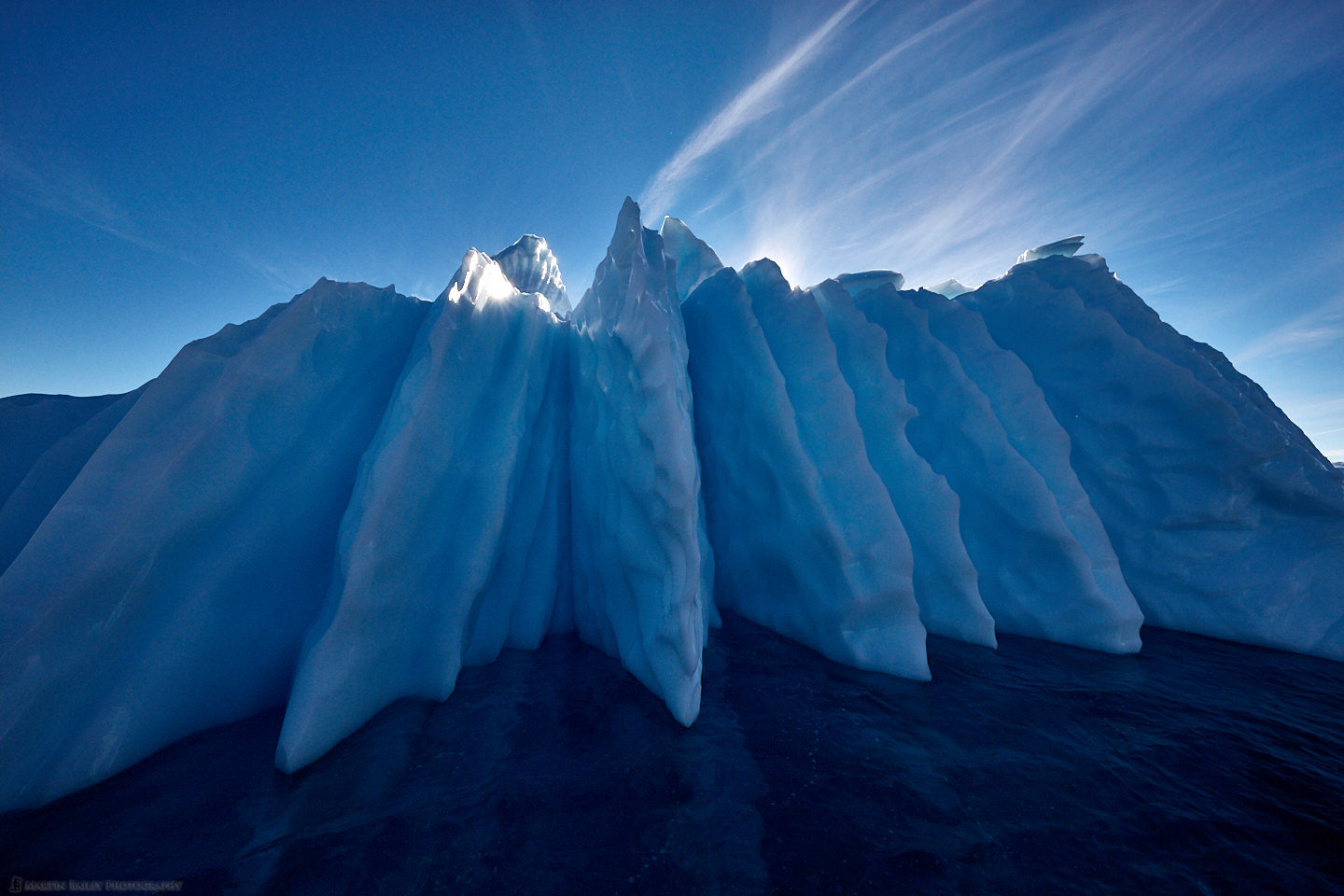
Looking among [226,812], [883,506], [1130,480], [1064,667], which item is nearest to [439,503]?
[226,812]

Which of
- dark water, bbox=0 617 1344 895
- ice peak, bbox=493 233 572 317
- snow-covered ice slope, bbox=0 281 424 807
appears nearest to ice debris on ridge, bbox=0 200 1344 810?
snow-covered ice slope, bbox=0 281 424 807

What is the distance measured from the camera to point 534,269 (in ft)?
24.8

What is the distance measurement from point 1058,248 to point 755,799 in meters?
8.91

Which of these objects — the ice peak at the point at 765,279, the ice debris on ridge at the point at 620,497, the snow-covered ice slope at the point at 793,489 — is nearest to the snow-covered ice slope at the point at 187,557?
the ice debris on ridge at the point at 620,497

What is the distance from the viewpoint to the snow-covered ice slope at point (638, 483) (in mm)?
3514

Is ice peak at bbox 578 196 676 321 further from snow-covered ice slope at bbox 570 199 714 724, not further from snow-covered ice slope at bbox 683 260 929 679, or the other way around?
snow-covered ice slope at bbox 683 260 929 679

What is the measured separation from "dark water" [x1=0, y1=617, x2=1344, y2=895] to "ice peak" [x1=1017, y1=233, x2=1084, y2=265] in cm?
622

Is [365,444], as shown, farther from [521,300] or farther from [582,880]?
[582,880]

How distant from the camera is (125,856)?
81.7 inches

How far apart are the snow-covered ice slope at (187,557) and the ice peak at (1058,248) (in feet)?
30.6

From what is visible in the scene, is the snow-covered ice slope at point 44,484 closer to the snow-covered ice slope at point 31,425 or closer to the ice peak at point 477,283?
the snow-covered ice slope at point 31,425

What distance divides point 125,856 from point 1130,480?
9.21 m

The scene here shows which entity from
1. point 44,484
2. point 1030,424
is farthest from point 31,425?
point 1030,424

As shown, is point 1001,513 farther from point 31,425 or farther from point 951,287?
point 31,425
